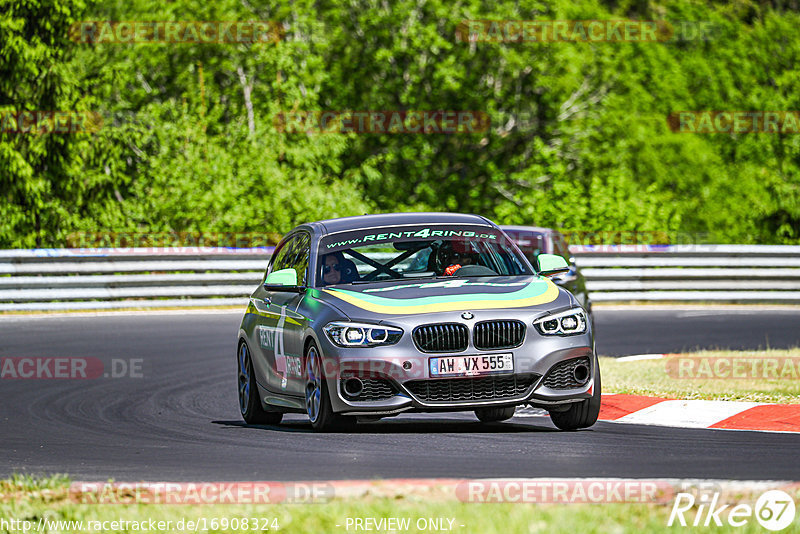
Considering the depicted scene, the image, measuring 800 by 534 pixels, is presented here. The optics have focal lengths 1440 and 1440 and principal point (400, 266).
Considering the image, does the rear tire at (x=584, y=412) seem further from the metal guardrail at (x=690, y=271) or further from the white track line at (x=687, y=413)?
the metal guardrail at (x=690, y=271)

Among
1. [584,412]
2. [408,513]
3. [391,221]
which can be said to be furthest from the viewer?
[391,221]

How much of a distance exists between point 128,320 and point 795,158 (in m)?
20.7

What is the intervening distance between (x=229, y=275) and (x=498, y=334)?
52.2ft

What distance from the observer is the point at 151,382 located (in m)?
14.3

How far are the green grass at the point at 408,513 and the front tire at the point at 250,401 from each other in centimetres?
405

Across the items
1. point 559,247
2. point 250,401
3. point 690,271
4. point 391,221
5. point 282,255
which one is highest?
point 391,221

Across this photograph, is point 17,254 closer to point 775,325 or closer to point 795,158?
point 775,325

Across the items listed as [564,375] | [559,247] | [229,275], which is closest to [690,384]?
[564,375]

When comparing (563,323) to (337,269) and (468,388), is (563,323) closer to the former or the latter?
(468,388)

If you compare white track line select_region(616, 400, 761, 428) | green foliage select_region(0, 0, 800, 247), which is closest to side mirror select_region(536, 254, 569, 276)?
white track line select_region(616, 400, 761, 428)

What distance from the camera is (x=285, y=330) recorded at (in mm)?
10375

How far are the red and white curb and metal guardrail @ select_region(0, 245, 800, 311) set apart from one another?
44.6ft

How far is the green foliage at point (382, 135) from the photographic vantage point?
1132 inches

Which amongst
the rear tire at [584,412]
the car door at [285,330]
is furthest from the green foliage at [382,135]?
the rear tire at [584,412]
